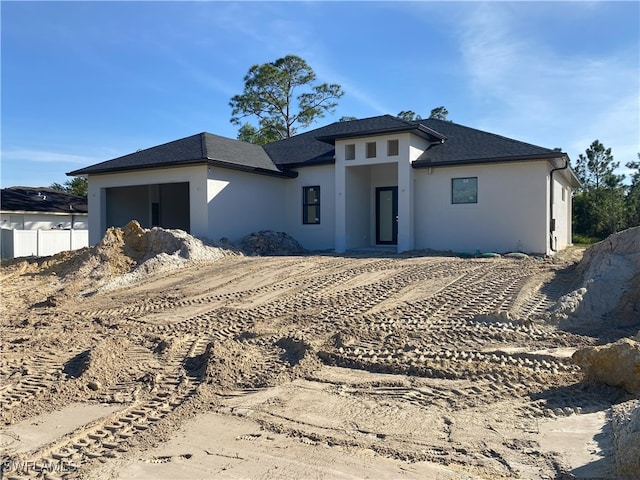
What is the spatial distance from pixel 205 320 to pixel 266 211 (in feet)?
37.2

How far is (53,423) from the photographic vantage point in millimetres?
5289

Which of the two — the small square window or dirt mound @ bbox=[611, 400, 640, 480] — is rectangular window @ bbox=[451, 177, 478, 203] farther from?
dirt mound @ bbox=[611, 400, 640, 480]

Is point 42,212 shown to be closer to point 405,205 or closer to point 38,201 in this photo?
point 38,201

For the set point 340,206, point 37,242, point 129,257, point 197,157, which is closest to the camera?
point 129,257

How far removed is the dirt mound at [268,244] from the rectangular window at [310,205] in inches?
54.4

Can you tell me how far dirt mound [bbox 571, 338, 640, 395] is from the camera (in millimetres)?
5449

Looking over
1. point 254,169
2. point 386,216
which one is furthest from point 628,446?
point 386,216

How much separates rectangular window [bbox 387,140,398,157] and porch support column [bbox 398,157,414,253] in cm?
51

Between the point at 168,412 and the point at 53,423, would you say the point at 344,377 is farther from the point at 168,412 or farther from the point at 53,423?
the point at 53,423

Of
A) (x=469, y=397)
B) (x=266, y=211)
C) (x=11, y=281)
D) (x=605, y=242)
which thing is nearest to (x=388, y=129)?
(x=266, y=211)

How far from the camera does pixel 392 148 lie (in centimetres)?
1886

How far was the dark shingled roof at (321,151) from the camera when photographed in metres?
17.7

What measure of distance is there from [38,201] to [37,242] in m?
7.90

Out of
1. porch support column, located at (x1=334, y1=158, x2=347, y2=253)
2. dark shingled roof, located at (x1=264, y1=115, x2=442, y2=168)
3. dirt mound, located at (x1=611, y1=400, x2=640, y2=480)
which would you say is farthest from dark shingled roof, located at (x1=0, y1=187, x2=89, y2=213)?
dirt mound, located at (x1=611, y1=400, x2=640, y2=480)
